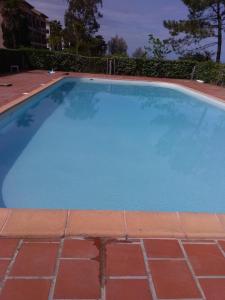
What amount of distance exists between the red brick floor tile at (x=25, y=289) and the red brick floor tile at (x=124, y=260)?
393mm

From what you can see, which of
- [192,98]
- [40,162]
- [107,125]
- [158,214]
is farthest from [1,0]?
[158,214]

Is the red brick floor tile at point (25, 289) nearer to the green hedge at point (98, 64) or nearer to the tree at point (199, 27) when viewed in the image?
the green hedge at point (98, 64)

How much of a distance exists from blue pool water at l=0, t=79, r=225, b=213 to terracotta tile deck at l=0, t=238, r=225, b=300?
1.98m

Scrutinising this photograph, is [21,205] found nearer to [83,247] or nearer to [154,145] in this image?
[83,247]

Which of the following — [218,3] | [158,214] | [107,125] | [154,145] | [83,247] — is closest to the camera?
[83,247]

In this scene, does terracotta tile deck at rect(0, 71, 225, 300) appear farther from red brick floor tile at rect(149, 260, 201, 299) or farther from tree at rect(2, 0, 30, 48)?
tree at rect(2, 0, 30, 48)

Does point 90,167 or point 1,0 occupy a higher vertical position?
point 1,0

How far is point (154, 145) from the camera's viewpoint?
6.88 m

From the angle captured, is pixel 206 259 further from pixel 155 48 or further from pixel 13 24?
pixel 13 24

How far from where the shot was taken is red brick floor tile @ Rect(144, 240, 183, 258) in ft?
6.89

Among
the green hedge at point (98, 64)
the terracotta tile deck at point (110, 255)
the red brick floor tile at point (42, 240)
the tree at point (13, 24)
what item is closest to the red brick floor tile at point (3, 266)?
the terracotta tile deck at point (110, 255)

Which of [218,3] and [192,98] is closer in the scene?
[192,98]

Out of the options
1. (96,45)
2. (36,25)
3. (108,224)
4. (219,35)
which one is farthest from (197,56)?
(36,25)

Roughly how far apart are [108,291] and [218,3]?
A: 21618mm
